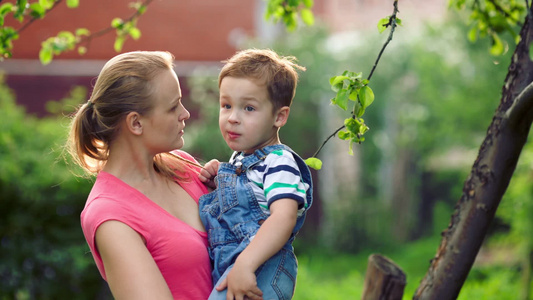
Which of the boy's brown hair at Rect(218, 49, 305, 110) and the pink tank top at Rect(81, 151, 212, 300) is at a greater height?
the boy's brown hair at Rect(218, 49, 305, 110)

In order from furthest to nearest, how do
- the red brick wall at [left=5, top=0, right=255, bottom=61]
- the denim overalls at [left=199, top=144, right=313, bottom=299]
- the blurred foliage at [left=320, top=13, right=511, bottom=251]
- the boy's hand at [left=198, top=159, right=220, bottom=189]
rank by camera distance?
the red brick wall at [left=5, top=0, right=255, bottom=61] → the blurred foliage at [left=320, top=13, right=511, bottom=251] → the boy's hand at [left=198, top=159, right=220, bottom=189] → the denim overalls at [left=199, top=144, right=313, bottom=299]

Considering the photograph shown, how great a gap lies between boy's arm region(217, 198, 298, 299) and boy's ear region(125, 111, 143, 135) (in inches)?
22.0

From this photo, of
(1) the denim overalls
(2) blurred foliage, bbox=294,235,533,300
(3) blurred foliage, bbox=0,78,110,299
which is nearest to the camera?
(1) the denim overalls

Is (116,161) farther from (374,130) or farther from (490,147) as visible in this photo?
(374,130)

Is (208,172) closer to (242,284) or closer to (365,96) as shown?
(242,284)

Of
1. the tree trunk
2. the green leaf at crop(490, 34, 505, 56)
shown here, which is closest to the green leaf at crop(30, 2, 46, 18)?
the tree trunk

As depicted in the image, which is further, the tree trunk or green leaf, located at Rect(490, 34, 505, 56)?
green leaf, located at Rect(490, 34, 505, 56)

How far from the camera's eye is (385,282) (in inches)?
110

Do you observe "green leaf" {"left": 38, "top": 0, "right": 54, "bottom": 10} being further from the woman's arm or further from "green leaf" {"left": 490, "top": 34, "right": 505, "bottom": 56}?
"green leaf" {"left": 490, "top": 34, "right": 505, "bottom": 56}

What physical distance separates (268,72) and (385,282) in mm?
1229

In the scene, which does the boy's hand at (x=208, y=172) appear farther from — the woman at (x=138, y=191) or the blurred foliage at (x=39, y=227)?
the blurred foliage at (x=39, y=227)

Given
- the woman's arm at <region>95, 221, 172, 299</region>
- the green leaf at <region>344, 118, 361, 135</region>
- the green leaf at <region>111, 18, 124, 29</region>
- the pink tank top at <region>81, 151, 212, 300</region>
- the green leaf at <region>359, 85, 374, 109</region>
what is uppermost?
the green leaf at <region>111, 18, 124, 29</region>

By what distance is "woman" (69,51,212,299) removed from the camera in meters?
1.93

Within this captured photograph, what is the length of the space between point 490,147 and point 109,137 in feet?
4.87
